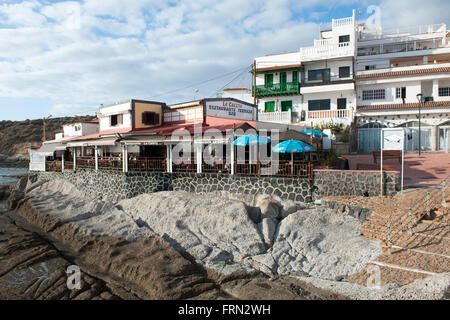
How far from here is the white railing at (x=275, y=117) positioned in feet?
95.2

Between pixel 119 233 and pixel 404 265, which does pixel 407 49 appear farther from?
pixel 119 233

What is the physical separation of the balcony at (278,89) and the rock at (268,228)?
22.9 m

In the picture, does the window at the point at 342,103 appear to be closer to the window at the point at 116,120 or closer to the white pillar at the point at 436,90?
the white pillar at the point at 436,90

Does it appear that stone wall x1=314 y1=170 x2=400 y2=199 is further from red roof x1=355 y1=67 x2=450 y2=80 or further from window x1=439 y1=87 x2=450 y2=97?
window x1=439 y1=87 x2=450 y2=97

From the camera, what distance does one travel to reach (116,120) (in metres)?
25.8

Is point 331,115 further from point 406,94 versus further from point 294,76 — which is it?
point 406,94

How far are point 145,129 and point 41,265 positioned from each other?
13967mm

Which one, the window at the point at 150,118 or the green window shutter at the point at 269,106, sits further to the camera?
the green window shutter at the point at 269,106

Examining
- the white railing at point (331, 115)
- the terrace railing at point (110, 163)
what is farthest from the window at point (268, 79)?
the terrace railing at point (110, 163)

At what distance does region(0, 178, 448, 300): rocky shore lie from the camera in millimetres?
9000

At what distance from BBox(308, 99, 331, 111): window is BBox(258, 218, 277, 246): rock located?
73.7ft

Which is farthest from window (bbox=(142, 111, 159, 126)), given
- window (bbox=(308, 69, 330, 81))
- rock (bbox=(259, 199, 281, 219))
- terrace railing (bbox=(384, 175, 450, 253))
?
terrace railing (bbox=(384, 175, 450, 253))

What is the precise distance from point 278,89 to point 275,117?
592 cm

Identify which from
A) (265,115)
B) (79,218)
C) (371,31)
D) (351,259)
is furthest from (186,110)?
(371,31)
